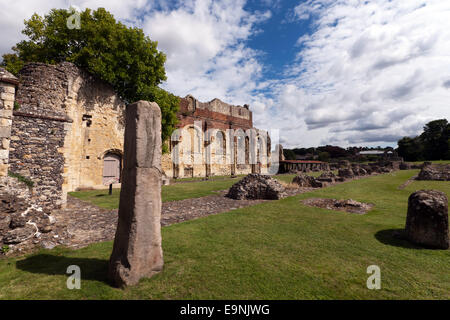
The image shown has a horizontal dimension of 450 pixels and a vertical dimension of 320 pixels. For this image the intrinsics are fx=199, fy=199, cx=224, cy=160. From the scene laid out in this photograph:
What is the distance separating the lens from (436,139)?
143 feet

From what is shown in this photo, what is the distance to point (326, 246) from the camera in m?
3.99

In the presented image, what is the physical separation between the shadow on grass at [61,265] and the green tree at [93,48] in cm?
1213

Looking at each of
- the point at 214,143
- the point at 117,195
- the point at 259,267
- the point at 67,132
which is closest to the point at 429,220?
the point at 259,267

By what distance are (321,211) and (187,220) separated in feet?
14.8

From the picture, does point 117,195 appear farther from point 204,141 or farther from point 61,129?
point 204,141

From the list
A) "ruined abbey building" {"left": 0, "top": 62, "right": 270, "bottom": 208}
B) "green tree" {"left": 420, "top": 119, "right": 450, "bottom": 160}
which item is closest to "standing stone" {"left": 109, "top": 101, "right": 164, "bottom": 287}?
"ruined abbey building" {"left": 0, "top": 62, "right": 270, "bottom": 208}

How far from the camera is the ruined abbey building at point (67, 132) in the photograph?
6.77 meters

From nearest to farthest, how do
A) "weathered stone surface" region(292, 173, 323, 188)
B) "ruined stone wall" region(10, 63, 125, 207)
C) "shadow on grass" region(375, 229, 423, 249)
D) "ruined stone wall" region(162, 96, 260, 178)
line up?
"shadow on grass" region(375, 229, 423, 249) → "ruined stone wall" region(10, 63, 125, 207) → "weathered stone surface" region(292, 173, 323, 188) → "ruined stone wall" region(162, 96, 260, 178)

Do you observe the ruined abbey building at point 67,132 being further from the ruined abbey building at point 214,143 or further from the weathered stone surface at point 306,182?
the weathered stone surface at point 306,182

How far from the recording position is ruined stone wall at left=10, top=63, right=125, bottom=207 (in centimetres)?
698

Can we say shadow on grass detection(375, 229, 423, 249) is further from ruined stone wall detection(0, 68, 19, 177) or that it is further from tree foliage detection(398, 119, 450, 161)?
tree foliage detection(398, 119, 450, 161)

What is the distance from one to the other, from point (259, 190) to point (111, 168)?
11.0 m

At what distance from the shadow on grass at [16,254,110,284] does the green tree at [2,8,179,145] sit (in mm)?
12131
